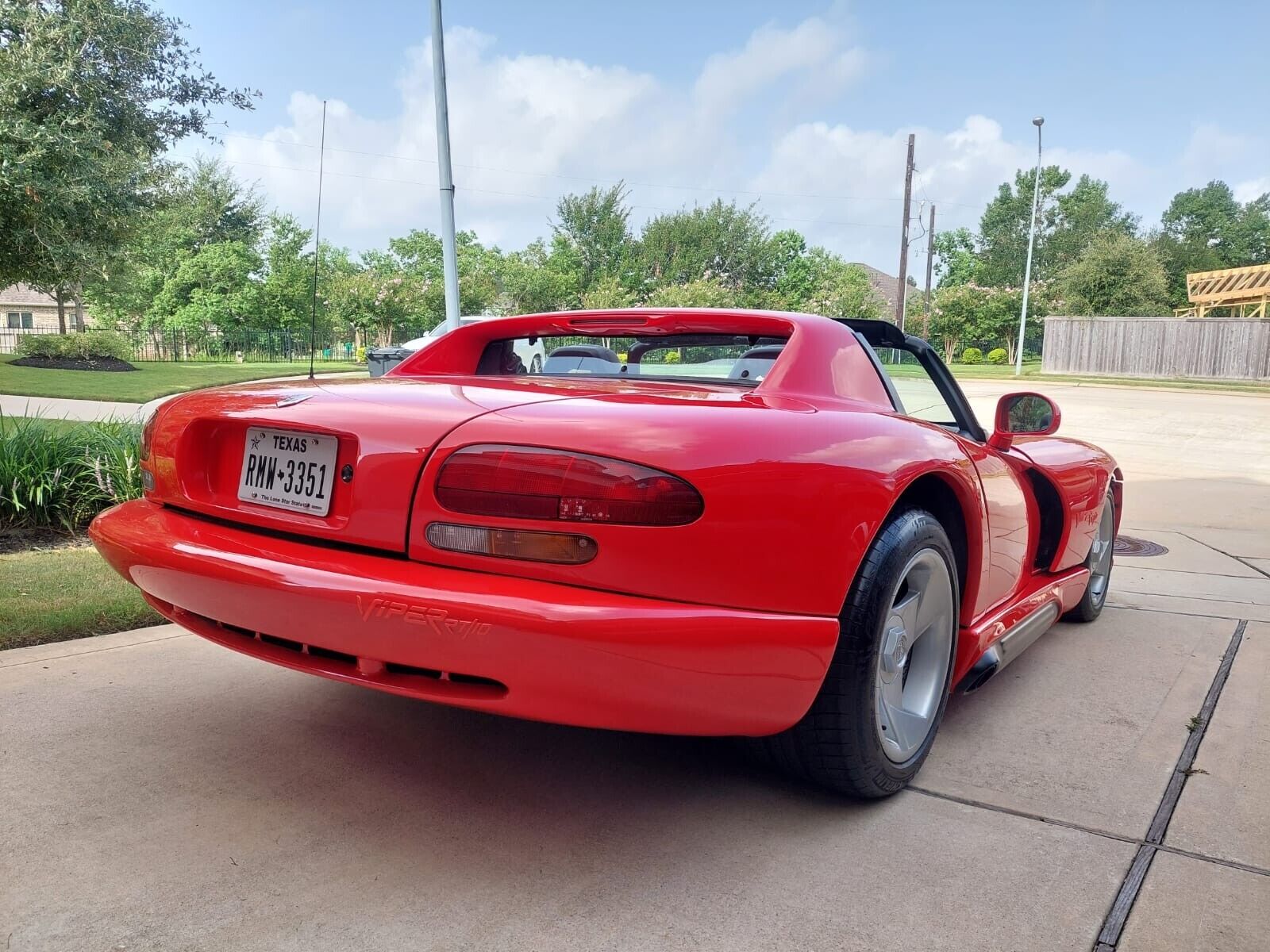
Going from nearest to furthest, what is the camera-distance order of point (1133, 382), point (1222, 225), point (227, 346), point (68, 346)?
point (68, 346)
point (1133, 382)
point (227, 346)
point (1222, 225)

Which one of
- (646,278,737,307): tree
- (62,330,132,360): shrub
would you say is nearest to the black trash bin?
(62,330,132,360): shrub

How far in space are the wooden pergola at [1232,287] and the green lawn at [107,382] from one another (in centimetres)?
2907

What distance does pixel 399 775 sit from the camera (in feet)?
8.16

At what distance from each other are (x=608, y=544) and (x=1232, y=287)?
127 feet

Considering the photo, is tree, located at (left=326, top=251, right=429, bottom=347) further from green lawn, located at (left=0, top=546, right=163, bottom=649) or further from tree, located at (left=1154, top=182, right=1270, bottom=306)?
tree, located at (left=1154, top=182, right=1270, bottom=306)

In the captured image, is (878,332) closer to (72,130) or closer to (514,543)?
(514,543)

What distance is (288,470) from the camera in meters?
2.21

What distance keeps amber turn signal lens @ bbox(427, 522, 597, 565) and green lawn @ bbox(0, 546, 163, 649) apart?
2.48 meters

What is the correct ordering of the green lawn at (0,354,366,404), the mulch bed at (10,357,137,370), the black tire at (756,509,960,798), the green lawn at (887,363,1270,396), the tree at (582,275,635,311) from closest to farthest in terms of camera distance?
the black tire at (756,509,960,798) → the green lawn at (0,354,366,404) → the mulch bed at (10,357,137,370) → the green lawn at (887,363,1270,396) → the tree at (582,275,635,311)

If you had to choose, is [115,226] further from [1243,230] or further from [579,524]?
[1243,230]

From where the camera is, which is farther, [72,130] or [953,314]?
[953,314]

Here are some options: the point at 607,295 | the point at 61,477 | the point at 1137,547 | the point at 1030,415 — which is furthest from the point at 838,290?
the point at 1030,415

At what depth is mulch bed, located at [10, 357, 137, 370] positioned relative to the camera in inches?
835

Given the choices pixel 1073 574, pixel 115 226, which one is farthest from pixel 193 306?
pixel 1073 574
